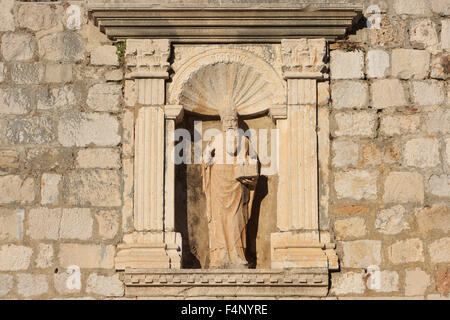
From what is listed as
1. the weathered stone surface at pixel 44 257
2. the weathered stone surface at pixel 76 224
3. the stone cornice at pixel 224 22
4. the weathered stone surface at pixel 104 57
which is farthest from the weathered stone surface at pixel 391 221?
the weathered stone surface at pixel 44 257

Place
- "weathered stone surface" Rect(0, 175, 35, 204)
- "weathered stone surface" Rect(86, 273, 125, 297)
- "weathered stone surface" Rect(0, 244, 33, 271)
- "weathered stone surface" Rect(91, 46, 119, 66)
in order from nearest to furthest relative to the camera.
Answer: "weathered stone surface" Rect(86, 273, 125, 297) < "weathered stone surface" Rect(0, 244, 33, 271) < "weathered stone surface" Rect(0, 175, 35, 204) < "weathered stone surface" Rect(91, 46, 119, 66)

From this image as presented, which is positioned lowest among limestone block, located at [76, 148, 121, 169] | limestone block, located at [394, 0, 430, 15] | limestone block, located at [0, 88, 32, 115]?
limestone block, located at [76, 148, 121, 169]

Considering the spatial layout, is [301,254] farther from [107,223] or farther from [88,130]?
[88,130]

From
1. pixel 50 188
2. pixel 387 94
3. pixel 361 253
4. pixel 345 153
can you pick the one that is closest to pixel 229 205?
pixel 345 153

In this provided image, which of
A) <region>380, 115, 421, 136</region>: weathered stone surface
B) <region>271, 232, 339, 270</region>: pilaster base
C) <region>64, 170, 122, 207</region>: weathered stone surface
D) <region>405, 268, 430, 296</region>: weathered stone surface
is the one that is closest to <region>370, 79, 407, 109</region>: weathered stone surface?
<region>380, 115, 421, 136</region>: weathered stone surface

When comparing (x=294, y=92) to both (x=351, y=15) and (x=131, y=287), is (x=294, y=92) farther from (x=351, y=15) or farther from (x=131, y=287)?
(x=131, y=287)

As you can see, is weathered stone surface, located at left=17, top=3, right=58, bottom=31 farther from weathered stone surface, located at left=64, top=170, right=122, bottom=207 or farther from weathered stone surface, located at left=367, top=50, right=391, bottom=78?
weathered stone surface, located at left=367, top=50, right=391, bottom=78

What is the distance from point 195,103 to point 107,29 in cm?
101

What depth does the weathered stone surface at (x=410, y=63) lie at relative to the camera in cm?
1015

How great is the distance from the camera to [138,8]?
995 centimetres

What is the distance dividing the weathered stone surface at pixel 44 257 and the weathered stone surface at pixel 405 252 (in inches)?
113

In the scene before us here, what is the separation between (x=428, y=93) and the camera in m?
10.1

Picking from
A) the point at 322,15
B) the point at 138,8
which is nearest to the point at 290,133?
the point at 322,15

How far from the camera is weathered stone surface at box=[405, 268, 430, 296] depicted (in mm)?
9773
